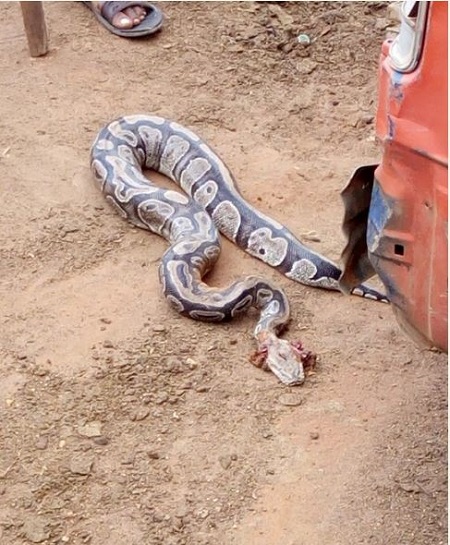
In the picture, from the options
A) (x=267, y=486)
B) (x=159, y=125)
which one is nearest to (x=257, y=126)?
(x=159, y=125)

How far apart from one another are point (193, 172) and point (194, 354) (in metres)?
1.99

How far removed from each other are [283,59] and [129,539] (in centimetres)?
510

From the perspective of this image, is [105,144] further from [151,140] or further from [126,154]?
[151,140]

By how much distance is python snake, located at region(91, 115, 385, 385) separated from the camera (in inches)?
234

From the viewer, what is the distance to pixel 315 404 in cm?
531

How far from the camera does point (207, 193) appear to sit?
23.6 ft

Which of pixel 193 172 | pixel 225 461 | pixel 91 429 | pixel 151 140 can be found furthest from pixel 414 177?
pixel 151 140

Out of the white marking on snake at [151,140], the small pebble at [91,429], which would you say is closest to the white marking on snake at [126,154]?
the white marking on snake at [151,140]

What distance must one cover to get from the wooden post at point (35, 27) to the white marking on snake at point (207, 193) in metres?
2.10

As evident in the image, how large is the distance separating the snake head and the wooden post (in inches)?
150

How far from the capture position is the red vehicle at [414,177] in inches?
138

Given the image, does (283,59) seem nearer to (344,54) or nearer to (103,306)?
A: (344,54)

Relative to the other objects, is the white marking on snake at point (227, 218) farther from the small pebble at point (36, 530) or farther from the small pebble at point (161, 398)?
the small pebble at point (36, 530)

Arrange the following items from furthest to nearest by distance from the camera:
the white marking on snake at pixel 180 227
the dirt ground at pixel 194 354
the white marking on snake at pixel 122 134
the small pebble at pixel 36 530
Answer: the white marking on snake at pixel 122 134, the white marking on snake at pixel 180 227, the dirt ground at pixel 194 354, the small pebble at pixel 36 530
